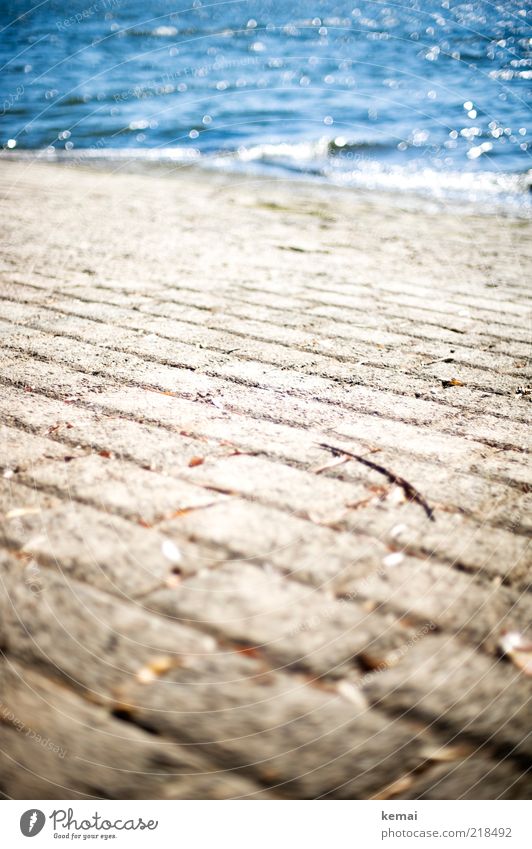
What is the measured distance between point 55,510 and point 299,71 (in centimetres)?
1665

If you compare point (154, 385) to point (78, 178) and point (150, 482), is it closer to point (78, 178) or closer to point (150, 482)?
point (150, 482)

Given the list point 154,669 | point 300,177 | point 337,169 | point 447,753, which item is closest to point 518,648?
point 447,753

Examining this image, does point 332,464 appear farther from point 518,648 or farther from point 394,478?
point 518,648

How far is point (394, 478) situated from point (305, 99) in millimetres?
13315

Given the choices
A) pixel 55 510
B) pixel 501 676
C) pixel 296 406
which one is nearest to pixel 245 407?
pixel 296 406

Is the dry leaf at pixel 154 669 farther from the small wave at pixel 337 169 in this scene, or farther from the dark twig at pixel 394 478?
the small wave at pixel 337 169

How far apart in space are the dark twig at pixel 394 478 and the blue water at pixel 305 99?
5.91m

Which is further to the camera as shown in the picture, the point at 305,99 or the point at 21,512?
the point at 305,99

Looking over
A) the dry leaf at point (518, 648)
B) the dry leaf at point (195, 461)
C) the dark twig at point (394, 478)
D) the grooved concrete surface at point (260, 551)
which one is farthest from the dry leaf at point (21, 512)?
the dry leaf at point (518, 648)

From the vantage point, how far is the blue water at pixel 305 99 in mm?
10297
